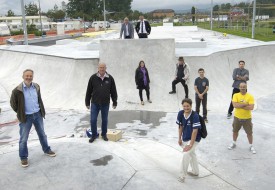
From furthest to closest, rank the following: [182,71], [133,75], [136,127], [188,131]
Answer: [133,75] → [182,71] → [136,127] → [188,131]

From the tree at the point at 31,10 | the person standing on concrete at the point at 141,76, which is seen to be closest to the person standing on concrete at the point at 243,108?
the person standing on concrete at the point at 141,76

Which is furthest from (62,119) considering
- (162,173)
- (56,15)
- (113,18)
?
(113,18)

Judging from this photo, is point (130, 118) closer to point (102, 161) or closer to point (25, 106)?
point (102, 161)

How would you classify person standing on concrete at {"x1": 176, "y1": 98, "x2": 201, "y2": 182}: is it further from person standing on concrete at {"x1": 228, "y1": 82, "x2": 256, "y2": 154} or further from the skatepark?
person standing on concrete at {"x1": 228, "y1": 82, "x2": 256, "y2": 154}

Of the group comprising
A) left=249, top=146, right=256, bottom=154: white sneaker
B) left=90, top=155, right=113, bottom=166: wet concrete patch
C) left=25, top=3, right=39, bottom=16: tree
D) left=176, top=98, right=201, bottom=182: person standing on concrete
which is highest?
left=25, top=3, right=39, bottom=16: tree

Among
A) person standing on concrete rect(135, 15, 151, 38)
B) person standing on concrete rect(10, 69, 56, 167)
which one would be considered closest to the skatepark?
person standing on concrete rect(10, 69, 56, 167)

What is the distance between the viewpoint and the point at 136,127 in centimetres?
880

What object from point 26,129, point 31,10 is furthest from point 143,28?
point 31,10

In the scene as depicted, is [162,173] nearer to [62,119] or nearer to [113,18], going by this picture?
[62,119]

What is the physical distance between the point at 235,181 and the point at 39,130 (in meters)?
3.73

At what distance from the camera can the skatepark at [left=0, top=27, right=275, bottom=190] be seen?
534 centimetres

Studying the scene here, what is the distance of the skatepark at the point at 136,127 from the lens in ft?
17.5

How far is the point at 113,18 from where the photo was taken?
4779 inches

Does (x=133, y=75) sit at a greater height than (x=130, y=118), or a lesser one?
greater
